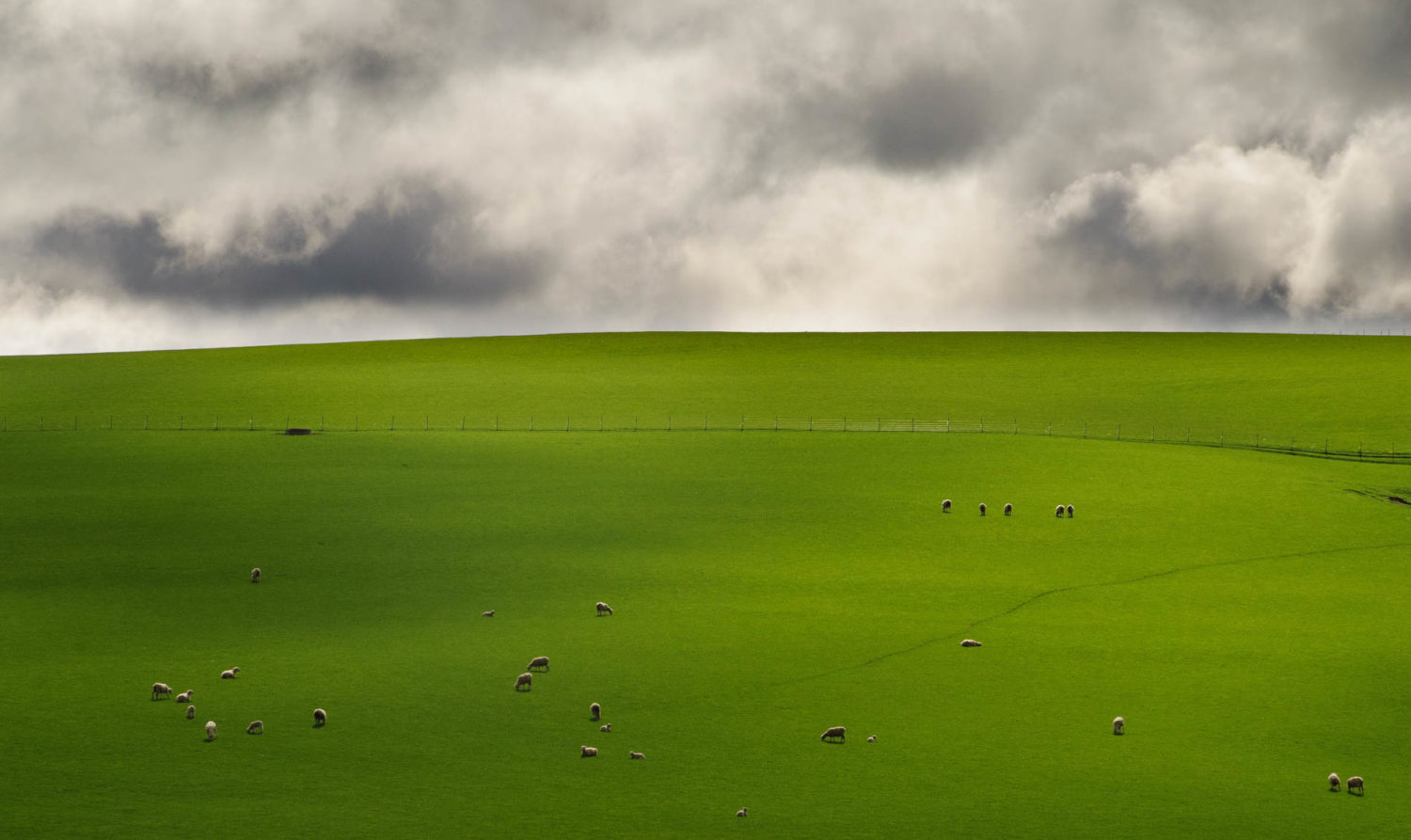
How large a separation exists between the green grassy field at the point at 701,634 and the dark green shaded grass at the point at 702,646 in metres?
0.11

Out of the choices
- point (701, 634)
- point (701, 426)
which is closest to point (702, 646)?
point (701, 634)

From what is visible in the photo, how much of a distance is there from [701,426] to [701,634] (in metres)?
32.1

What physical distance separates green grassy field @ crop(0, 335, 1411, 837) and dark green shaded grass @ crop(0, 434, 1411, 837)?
4.2 inches

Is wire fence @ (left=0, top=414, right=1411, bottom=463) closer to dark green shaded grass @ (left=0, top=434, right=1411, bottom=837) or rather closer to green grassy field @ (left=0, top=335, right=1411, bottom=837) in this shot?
green grassy field @ (left=0, top=335, right=1411, bottom=837)

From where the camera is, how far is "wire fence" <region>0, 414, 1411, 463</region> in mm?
56250

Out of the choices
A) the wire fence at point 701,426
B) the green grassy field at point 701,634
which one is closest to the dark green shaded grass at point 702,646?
the green grassy field at point 701,634

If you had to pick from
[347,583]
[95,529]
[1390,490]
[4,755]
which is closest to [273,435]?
[95,529]

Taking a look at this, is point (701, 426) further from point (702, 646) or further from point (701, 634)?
point (702, 646)

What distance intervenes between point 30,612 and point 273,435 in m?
25.9

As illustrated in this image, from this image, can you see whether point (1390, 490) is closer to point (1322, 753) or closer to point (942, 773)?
point (1322, 753)

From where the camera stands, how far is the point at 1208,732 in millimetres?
21438

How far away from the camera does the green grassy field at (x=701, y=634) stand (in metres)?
18.0

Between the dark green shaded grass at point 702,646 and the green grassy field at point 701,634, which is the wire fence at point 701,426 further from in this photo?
the dark green shaded grass at point 702,646

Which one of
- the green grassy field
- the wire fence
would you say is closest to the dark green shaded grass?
the green grassy field
